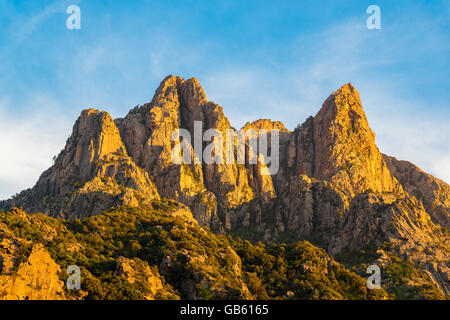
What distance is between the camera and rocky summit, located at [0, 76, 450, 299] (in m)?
77.4

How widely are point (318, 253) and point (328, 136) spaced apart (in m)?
96.0

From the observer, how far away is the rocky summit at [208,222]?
77.4m

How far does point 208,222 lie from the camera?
15450cm

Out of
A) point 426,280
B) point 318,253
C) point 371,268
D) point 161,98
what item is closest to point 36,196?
point 161,98
